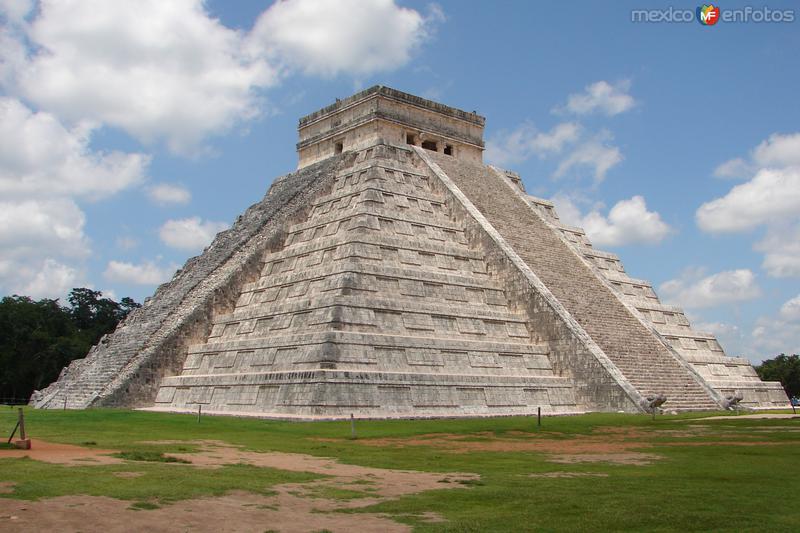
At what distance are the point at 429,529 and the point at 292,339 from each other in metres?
13.8

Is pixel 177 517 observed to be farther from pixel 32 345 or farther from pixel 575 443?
pixel 32 345

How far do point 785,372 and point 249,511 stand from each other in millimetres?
48717

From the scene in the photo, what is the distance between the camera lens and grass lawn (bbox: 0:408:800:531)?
7637 millimetres

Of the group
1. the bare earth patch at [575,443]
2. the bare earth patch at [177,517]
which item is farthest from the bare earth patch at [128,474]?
the bare earth patch at [575,443]

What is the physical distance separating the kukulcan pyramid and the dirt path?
8804mm

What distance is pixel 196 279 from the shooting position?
1072 inches

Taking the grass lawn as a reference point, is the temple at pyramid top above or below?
above

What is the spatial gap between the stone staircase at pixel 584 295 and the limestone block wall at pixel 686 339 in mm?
712

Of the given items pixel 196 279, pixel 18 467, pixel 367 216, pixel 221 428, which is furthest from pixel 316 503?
pixel 196 279

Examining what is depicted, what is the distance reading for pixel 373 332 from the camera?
815 inches

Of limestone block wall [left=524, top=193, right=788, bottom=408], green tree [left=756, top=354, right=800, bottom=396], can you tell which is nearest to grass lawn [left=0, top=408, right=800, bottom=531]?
limestone block wall [left=524, top=193, right=788, bottom=408]

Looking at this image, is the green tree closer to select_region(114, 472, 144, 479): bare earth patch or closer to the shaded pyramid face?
the shaded pyramid face

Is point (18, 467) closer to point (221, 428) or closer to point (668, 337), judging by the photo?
point (221, 428)

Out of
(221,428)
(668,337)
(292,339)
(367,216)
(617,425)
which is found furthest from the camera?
(668,337)
